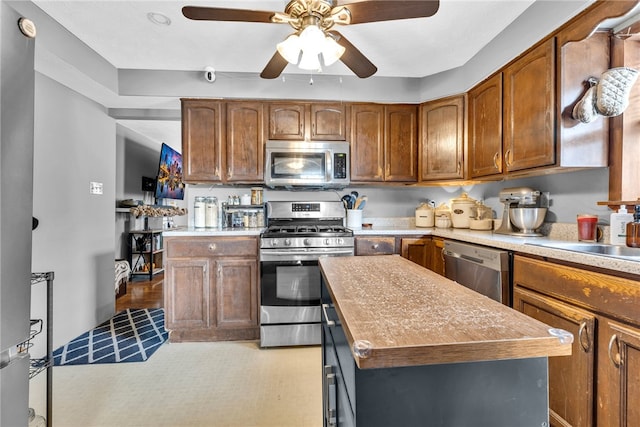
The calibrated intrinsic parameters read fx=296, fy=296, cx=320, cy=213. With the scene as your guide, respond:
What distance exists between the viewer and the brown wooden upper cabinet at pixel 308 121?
117 inches

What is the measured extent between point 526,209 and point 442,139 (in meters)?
1.08

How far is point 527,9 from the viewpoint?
200cm

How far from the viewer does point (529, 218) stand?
2.19 meters

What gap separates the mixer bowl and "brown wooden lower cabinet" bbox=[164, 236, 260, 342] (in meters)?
2.12

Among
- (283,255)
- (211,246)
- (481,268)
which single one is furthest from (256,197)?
(481,268)

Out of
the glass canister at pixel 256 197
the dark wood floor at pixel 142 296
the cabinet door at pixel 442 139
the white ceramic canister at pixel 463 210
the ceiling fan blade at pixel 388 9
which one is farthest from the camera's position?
the dark wood floor at pixel 142 296

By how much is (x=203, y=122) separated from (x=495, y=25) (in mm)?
2584

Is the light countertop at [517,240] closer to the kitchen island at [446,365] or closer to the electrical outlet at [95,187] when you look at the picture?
the kitchen island at [446,365]

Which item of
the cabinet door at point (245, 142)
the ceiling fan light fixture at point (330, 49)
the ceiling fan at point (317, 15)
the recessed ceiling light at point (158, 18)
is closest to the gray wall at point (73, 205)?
the recessed ceiling light at point (158, 18)

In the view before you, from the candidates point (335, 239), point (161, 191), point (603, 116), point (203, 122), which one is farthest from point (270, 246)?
point (161, 191)

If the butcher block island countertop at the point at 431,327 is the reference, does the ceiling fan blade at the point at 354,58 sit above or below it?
above

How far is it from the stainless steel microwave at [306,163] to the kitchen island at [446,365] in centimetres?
224

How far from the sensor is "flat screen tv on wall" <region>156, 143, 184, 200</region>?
4969 millimetres

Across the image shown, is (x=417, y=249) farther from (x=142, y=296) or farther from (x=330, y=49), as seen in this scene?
(x=142, y=296)
